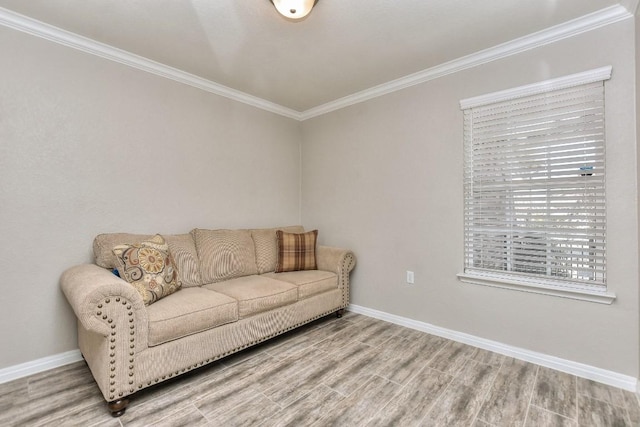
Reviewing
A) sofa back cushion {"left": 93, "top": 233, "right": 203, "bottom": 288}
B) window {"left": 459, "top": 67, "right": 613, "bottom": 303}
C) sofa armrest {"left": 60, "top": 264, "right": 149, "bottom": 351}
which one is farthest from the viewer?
sofa back cushion {"left": 93, "top": 233, "right": 203, "bottom": 288}

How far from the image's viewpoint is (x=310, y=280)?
10.1 ft

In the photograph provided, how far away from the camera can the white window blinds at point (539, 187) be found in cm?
222

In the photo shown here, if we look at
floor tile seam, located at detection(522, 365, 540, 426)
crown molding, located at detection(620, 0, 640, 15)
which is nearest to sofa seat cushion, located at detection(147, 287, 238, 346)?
floor tile seam, located at detection(522, 365, 540, 426)

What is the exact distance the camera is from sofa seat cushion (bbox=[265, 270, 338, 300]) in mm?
2957

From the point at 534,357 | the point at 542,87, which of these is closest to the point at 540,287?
the point at 534,357

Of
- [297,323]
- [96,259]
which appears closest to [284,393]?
[297,323]

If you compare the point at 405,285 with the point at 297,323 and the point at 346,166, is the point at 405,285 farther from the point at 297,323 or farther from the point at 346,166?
the point at 346,166

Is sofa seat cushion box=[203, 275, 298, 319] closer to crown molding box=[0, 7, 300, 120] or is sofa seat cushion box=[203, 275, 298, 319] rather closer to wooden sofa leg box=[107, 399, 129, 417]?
wooden sofa leg box=[107, 399, 129, 417]

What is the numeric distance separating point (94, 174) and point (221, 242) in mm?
1189

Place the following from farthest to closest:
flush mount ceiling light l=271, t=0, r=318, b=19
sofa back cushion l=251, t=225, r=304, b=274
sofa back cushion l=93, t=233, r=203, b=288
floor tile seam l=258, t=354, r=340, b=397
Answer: sofa back cushion l=251, t=225, r=304, b=274, sofa back cushion l=93, t=233, r=203, b=288, floor tile seam l=258, t=354, r=340, b=397, flush mount ceiling light l=271, t=0, r=318, b=19

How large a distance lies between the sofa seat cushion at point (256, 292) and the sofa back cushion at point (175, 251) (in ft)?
0.59

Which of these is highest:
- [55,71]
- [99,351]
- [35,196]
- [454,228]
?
[55,71]

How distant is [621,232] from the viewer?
6.91 feet

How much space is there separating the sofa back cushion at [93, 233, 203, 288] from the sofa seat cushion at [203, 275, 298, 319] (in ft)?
0.59
